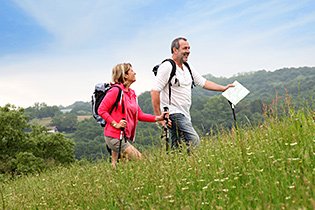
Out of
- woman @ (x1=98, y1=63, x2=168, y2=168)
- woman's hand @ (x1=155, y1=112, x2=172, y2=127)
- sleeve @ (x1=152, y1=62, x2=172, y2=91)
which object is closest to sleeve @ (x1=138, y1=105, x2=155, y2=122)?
woman @ (x1=98, y1=63, x2=168, y2=168)

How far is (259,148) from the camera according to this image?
4.48m

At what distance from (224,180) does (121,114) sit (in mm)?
3439

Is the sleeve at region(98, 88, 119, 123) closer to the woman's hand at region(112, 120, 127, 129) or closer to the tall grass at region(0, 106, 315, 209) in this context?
the woman's hand at region(112, 120, 127, 129)

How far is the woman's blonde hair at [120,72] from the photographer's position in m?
6.95

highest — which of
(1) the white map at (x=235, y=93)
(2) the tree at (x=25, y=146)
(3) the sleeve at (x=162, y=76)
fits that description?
(3) the sleeve at (x=162, y=76)

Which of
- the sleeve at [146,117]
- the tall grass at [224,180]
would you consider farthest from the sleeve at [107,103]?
the tall grass at [224,180]

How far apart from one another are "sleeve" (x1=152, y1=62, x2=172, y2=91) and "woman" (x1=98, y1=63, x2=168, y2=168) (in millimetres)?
383

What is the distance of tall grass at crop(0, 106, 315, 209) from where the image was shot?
3.11m

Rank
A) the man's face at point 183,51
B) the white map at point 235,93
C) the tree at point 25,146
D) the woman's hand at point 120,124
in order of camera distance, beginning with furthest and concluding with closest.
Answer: the tree at point 25,146 → the man's face at point 183,51 → the woman's hand at point 120,124 → the white map at point 235,93

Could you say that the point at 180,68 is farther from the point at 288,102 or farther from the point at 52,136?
the point at 52,136

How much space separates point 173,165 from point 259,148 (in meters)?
0.92

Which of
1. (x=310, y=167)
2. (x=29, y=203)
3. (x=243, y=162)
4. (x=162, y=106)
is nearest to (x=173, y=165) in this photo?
(x=243, y=162)

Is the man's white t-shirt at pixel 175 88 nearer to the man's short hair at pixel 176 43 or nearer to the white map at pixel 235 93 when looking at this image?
the man's short hair at pixel 176 43

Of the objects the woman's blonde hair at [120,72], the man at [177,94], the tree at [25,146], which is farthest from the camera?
the tree at [25,146]
